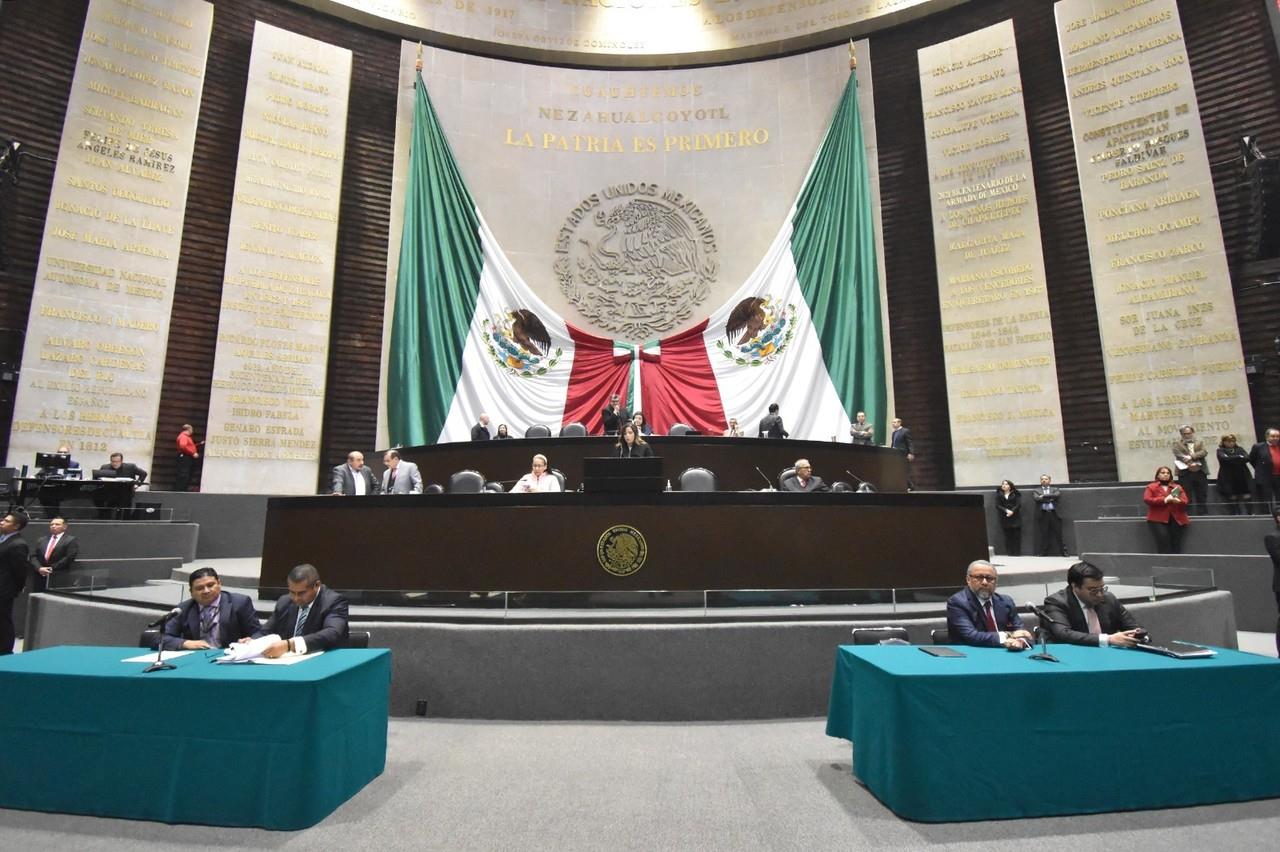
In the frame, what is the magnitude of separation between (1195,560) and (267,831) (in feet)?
26.7

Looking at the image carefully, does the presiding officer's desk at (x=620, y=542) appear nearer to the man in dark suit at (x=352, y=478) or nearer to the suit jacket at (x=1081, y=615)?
the suit jacket at (x=1081, y=615)

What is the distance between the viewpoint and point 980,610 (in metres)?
3.43

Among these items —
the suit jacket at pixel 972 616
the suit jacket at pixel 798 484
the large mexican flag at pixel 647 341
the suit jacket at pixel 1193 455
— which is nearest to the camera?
the suit jacket at pixel 972 616

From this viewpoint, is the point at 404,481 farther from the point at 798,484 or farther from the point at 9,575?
the point at 798,484

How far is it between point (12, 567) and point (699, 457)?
589 cm

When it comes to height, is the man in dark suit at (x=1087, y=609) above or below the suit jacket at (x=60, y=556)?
below

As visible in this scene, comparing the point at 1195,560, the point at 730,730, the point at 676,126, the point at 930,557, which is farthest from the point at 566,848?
the point at 676,126

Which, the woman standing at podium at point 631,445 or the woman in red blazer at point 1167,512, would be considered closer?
the woman standing at podium at point 631,445

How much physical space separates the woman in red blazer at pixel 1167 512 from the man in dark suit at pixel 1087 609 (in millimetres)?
5005

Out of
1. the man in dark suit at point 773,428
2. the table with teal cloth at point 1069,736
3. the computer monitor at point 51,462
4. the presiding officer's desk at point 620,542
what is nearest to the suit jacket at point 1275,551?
the presiding officer's desk at point 620,542

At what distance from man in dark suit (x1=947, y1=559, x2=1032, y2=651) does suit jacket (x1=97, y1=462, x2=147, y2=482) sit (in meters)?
8.82

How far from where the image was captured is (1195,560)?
683 cm

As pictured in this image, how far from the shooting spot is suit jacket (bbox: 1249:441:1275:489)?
743cm

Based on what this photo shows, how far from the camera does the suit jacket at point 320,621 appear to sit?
3.19 meters
